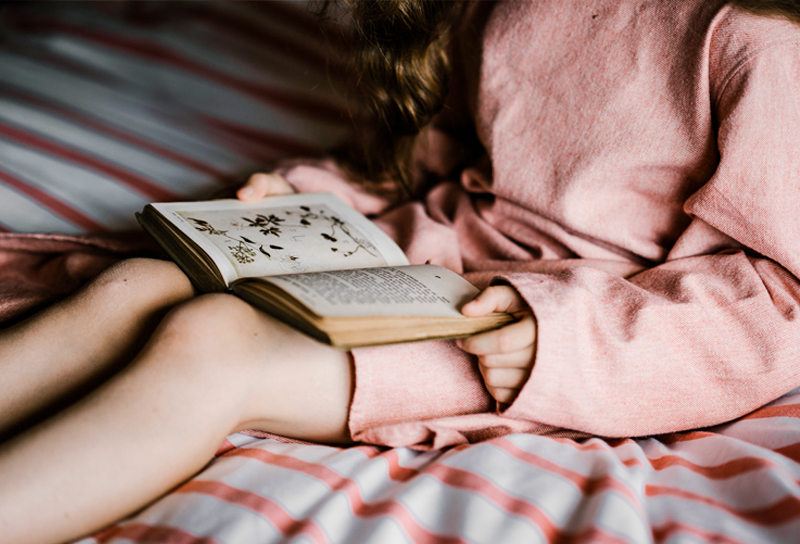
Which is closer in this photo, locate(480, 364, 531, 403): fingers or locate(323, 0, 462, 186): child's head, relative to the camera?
locate(480, 364, 531, 403): fingers

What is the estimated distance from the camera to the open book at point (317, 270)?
1.22 ft

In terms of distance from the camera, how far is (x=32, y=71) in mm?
959

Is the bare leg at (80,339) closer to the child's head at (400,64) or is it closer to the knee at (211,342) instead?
the knee at (211,342)

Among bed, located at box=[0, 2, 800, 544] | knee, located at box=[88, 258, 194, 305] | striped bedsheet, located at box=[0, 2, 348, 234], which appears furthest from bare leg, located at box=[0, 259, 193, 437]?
striped bedsheet, located at box=[0, 2, 348, 234]

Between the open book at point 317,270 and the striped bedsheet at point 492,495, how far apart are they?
12 centimetres

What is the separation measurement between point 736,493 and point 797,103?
0.36 m

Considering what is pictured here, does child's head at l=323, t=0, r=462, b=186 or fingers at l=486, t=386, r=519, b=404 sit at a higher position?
child's head at l=323, t=0, r=462, b=186

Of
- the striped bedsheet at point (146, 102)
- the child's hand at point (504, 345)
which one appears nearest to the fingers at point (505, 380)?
the child's hand at point (504, 345)

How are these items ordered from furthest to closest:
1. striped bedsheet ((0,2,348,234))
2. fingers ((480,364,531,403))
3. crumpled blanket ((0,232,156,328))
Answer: striped bedsheet ((0,2,348,234)), crumpled blanket ((0,232,156,328)), fingers ((480,364,531,403))

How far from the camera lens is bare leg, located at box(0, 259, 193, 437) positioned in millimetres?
458

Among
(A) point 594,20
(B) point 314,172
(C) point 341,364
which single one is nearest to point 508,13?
(A) point 594,20

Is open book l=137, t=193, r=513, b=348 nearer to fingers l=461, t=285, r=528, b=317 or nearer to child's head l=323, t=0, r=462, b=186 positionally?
fingers l=461, t=285, r=528, b=317

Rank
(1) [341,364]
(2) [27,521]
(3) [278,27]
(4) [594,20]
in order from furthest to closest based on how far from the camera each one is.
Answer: (3) [278,27]
(4) [594,20]
(1) [341,364]
(2) [27,521]

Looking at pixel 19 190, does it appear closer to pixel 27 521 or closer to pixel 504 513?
pixel 27 521
